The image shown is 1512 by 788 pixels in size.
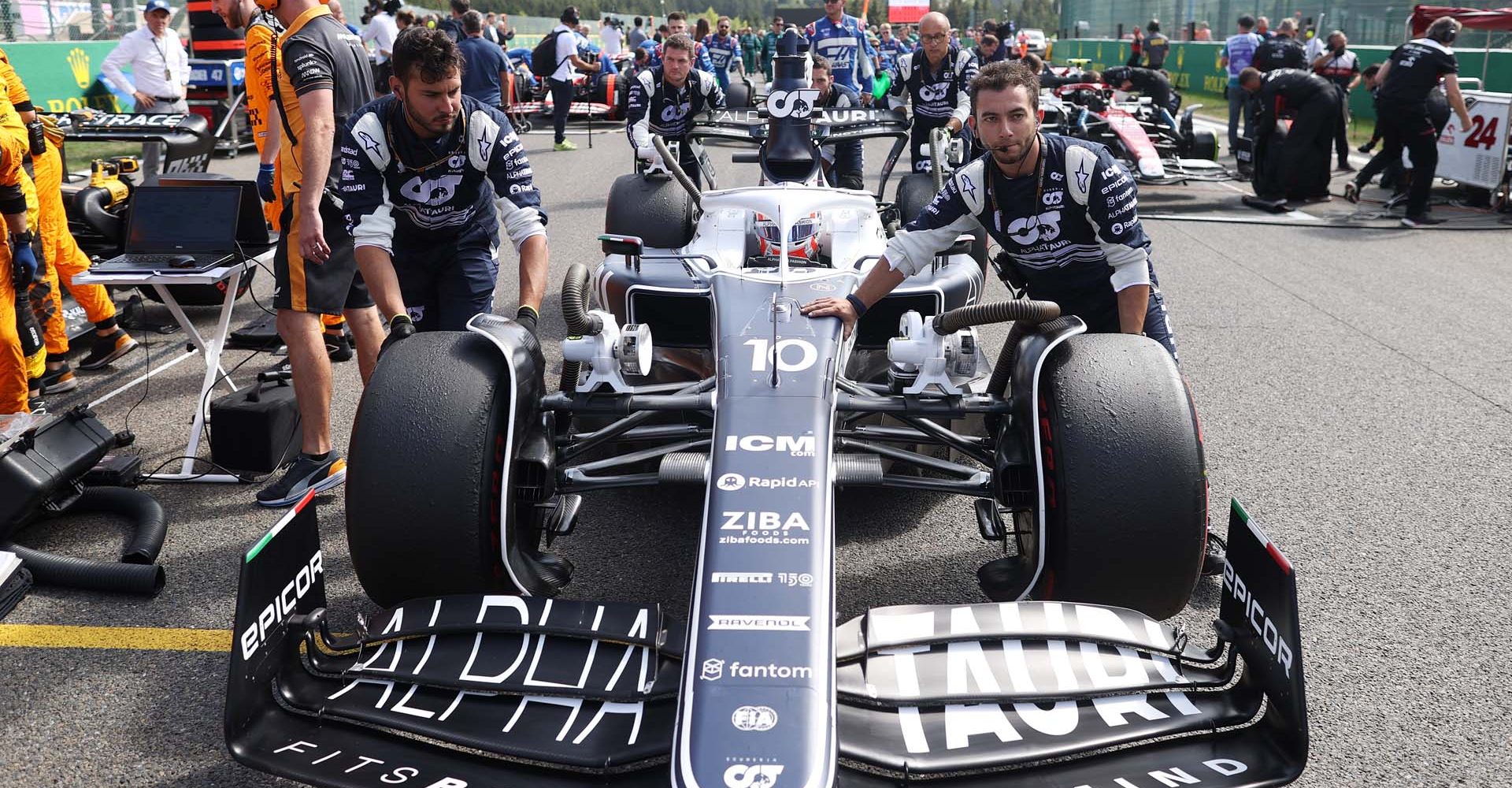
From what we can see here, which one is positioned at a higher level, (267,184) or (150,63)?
(150,63)

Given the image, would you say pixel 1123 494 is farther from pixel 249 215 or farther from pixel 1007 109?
pixel 249 215

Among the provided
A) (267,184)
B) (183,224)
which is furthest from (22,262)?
(267,184)

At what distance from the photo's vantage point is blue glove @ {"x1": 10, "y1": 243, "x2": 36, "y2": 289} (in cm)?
507

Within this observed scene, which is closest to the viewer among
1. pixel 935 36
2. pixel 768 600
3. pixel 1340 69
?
pixel 768 600

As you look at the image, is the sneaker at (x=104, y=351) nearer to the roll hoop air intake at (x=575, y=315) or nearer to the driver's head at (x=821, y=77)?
the roll hoop air intake at (x=575, y=315)

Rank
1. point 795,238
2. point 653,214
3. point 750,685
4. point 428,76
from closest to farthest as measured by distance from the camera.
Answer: point 750,685 → point 428,76 → point 795,238 → point 653,214

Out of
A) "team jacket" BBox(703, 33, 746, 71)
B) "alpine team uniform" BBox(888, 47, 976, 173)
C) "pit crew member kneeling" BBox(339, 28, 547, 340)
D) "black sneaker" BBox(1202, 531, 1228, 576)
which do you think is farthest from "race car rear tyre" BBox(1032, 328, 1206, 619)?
"team jacket" BBox(703, 33, 746, 71)

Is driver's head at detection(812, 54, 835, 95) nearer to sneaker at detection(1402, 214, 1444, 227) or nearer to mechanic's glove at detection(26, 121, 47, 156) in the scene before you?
sneaker at detection(1402, 214, 1444, 227)

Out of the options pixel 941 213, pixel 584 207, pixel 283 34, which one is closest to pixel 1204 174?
pixel 584 207

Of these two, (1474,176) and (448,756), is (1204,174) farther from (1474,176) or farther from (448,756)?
(448,756)

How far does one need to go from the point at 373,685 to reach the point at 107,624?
1452 millimetres

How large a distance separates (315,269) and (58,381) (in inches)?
92.6

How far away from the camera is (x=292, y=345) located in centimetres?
449

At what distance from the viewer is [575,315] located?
3.28 metres
